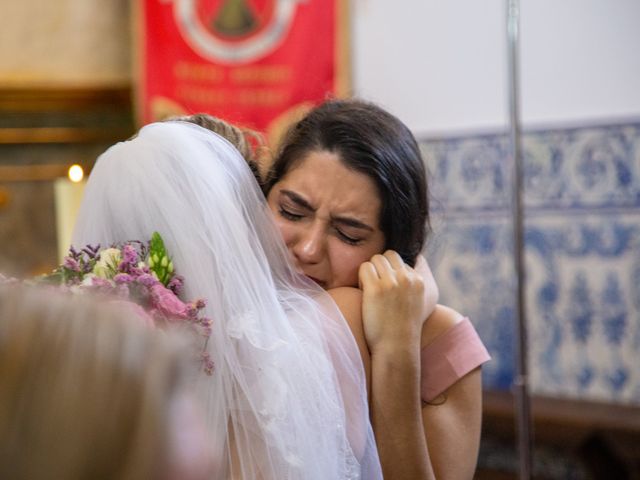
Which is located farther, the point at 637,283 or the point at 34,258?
the point at 34,258

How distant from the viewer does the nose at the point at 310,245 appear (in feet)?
5.34

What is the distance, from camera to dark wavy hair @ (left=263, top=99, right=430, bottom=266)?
5.53 ft

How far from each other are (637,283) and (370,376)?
1.36m

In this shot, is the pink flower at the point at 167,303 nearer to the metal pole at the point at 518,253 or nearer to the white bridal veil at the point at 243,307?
the white bridal veil at the point at 243,307

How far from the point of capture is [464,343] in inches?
69.4

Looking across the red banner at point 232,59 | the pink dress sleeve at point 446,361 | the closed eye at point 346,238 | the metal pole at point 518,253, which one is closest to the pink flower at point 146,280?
the closed eye at point 346,238

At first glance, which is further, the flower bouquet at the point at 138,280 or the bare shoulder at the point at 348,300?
the bare shoulder at the point at 348,300

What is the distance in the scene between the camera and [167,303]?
1247 millimetres

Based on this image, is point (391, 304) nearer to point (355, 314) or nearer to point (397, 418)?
point (355, 314)

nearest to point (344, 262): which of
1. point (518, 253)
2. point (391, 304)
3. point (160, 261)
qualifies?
point (391, 304)

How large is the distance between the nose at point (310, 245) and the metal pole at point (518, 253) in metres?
0.89

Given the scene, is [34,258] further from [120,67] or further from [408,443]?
[408,443]

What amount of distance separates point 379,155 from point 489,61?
1.38 meters

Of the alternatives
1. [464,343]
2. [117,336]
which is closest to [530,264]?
[464,343]
